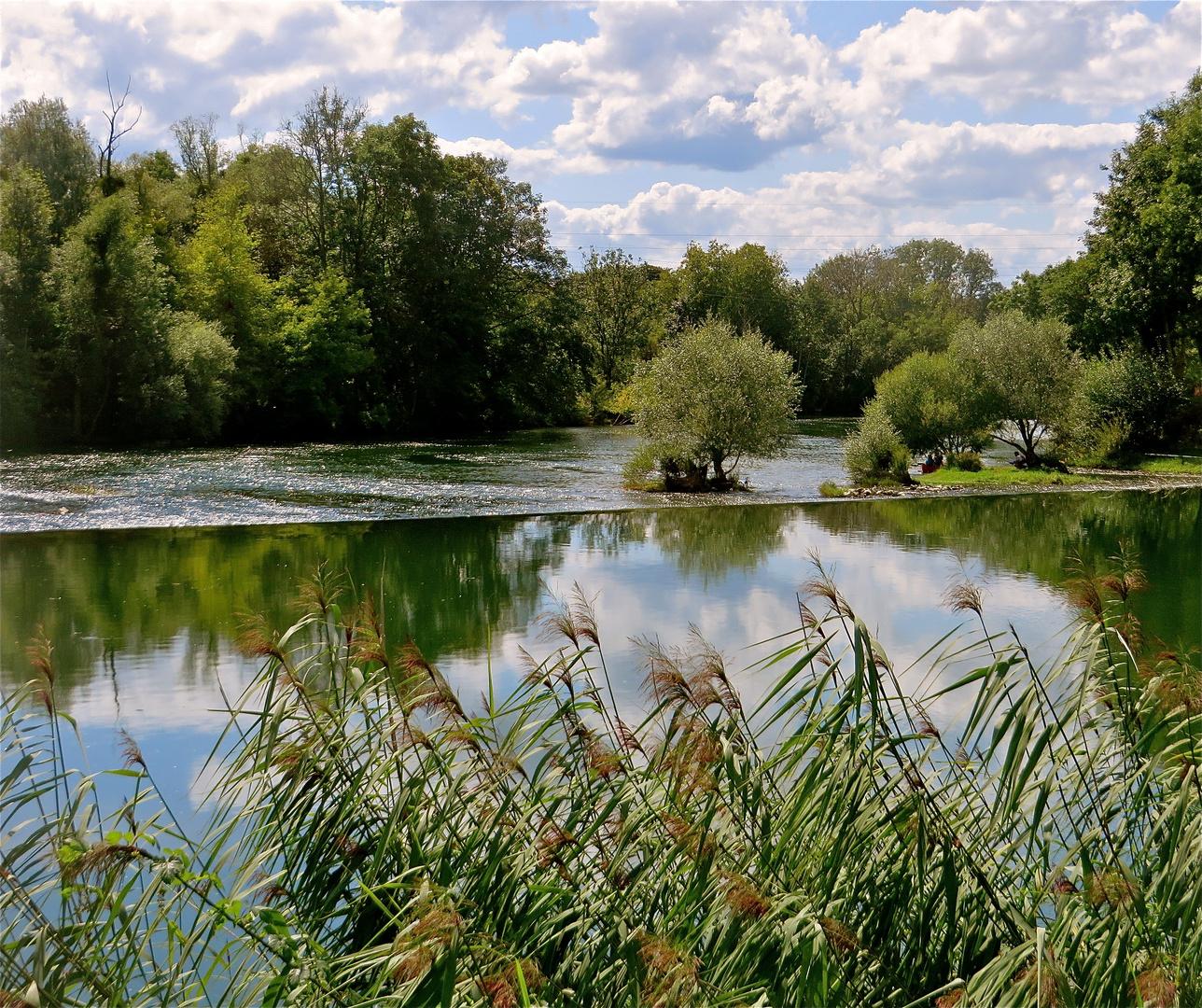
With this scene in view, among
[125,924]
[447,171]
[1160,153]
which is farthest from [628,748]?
[447,171]

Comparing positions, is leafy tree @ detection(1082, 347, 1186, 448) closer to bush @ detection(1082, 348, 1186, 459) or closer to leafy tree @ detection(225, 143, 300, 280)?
bush @ detection(1082, 348, 1186, 459)

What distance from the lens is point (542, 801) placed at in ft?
12.6

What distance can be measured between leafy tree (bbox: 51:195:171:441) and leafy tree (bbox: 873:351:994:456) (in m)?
23.7

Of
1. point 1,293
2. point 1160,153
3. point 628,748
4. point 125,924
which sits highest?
point 1160,153

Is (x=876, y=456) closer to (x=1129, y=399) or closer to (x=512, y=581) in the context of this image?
(x=1129, y=399)

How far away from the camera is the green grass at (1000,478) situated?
29219mm

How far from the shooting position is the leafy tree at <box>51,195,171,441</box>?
105 ft

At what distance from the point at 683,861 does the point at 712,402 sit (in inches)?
898

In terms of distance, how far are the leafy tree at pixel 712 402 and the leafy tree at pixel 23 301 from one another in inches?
712

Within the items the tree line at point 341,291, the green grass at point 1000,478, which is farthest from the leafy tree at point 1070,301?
the green grass at point 1000,478

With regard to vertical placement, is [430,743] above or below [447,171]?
below

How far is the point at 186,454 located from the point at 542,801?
103ft

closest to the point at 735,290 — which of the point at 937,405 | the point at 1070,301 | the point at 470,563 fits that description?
the point at 1070,301

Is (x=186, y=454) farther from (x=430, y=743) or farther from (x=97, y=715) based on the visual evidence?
(x=430, y=743)
